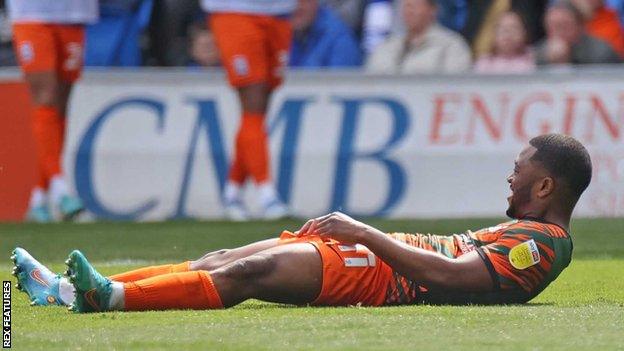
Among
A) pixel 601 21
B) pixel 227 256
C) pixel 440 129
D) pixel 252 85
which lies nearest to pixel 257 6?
pixel 252 85

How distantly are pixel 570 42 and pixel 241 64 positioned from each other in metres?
3.78

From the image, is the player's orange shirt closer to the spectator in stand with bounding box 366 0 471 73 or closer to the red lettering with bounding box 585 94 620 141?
the red lettering with bounding box 585 94 620 141

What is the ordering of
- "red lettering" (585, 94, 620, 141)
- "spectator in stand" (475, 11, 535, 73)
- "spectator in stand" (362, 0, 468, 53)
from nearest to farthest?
"red lettering" (585, 94, 620, 141)
"spectator in stand" (475, 11, 535, 73)
"spectator in stand" (362, 0, 468, 53)

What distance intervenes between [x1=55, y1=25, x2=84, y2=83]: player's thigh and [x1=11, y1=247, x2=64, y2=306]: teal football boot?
6399 millimetres

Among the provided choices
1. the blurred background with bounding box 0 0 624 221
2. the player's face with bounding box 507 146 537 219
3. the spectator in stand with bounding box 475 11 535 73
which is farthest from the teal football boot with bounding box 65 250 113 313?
the spectator in stand with bounding box 475 11 535 73

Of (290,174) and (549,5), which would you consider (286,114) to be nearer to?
(290,174)

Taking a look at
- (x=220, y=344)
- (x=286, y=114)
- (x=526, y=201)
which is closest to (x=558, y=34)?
(x=286, y=114)

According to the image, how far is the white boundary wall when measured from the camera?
49.5ft

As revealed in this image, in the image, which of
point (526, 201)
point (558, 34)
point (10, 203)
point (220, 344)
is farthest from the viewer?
point (558, 34)

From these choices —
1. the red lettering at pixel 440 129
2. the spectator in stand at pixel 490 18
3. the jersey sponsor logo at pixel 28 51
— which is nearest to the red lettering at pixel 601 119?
the red lettering at pixel 440 129

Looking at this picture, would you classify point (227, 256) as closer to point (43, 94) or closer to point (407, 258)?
point (407, 258)

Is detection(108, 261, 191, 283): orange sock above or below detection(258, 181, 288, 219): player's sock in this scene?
above

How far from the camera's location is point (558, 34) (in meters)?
16.0

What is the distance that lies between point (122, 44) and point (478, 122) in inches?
146
